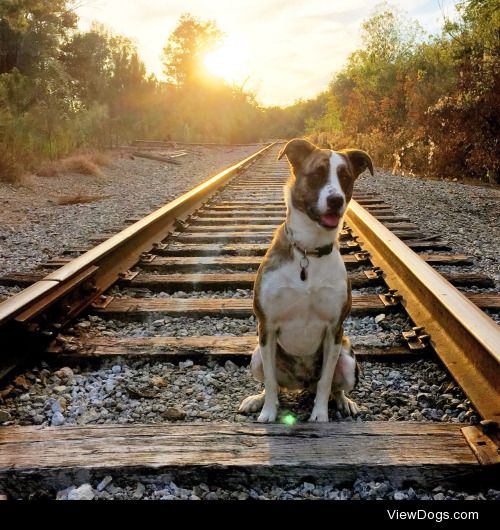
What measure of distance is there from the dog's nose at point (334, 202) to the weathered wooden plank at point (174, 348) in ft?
2.94

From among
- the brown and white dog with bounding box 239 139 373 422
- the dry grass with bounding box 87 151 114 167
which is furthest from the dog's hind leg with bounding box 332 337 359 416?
the dry grass with bounding box 87 151 114 167

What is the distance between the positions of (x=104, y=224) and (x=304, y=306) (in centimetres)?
468

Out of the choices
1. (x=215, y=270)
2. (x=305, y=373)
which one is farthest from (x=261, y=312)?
(x=215, y=270)

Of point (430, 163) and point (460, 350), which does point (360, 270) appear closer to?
point (460, 350)

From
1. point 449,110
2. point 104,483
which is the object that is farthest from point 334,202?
point 449,110

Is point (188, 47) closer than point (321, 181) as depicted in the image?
No

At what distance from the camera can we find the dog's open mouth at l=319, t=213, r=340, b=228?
2557mm

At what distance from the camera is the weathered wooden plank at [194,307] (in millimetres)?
3645

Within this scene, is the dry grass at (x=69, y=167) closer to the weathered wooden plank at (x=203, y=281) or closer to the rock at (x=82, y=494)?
the weathered wooden plank at (x=203, y=281)

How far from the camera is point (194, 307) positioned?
3.71m

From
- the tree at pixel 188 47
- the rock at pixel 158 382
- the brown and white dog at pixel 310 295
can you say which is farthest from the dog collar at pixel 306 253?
the tree at pixel 188 47

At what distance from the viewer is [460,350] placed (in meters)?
2.77

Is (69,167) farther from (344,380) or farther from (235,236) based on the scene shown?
(344,380)

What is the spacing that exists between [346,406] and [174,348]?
1003 millimetres
